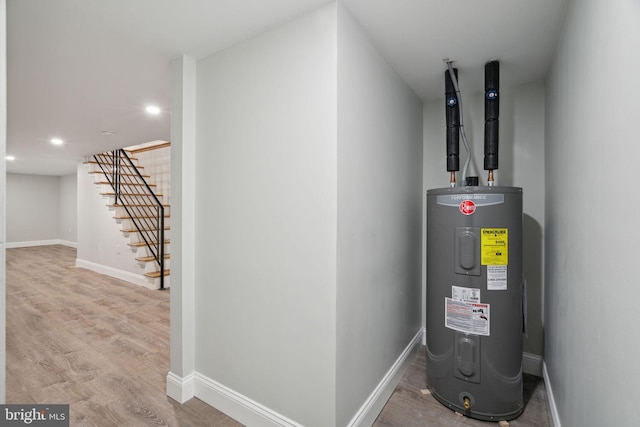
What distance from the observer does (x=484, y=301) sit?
1.86 m

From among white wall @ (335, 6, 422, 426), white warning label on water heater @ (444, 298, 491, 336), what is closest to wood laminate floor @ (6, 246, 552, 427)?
white wall @ (335, 6, 422, 426)

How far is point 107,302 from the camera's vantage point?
4.15 meters

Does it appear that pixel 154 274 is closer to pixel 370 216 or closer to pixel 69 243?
pixel 370 216

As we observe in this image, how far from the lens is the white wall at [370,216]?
5.04 feet

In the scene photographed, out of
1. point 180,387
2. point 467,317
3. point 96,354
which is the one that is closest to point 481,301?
point 467,317

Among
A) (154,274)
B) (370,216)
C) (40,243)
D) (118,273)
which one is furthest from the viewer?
(40,243)

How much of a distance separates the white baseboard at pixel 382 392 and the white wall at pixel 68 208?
1041 centimetres

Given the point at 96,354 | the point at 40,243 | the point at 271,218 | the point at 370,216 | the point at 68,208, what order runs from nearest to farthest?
1. the point at 271,218
2. the point at 370,216
3. the point at 96,354
4. the point at 68,208
5. the point at 40,243

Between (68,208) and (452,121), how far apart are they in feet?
37.0

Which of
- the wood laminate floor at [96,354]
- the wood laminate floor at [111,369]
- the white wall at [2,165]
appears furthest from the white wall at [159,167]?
the white wall at [2,165]

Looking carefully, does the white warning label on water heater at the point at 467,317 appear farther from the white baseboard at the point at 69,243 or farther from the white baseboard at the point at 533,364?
the white baseboard at the point at 69,243

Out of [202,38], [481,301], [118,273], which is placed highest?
[202,38]

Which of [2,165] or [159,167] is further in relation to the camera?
[159,167]

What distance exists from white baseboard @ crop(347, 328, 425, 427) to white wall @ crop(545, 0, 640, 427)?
92 centimetres
